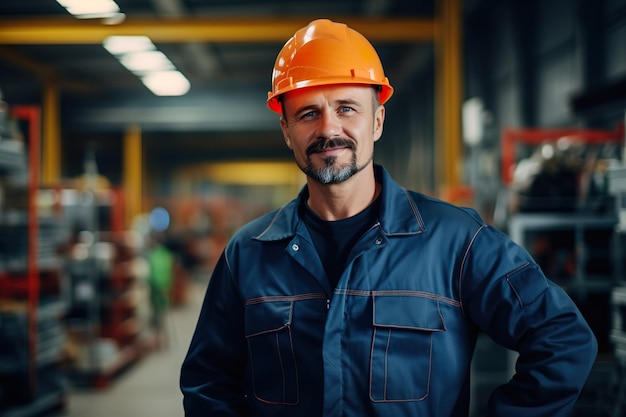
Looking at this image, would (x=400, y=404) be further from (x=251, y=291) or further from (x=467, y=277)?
(x=251, y=291)

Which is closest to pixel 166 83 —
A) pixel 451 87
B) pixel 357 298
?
pixel 451 87

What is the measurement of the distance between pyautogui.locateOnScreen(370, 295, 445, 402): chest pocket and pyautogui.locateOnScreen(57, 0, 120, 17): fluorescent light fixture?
7.72 m

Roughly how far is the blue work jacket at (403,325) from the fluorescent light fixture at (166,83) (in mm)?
12324

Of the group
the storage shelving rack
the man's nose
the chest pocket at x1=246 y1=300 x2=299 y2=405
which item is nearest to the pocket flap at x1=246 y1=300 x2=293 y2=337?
the chest pocket at x1=246 y1=300 x2=299 y2=405

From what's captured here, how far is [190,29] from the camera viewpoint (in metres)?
8.70

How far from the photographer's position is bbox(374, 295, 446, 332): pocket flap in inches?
67.2

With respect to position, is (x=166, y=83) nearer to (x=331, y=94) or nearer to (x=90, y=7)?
(x=90, y=7)

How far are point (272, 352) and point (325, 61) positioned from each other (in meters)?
0.88

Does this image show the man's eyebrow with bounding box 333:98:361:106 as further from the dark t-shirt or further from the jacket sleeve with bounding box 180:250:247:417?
the jacket sleeve with bounding box 180:250:247:417

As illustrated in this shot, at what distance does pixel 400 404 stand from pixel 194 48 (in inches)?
478

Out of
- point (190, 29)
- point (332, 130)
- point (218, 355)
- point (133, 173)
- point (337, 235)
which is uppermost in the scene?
point (190, 29)

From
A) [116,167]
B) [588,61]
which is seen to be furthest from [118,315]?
[116,167]

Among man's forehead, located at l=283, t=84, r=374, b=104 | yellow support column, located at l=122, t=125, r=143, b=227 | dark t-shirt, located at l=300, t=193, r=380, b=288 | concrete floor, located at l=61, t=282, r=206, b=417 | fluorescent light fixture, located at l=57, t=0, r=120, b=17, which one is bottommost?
concrete floor, located at l=61, t=282, r=206, b=417

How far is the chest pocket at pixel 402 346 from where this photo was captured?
5.55ft
